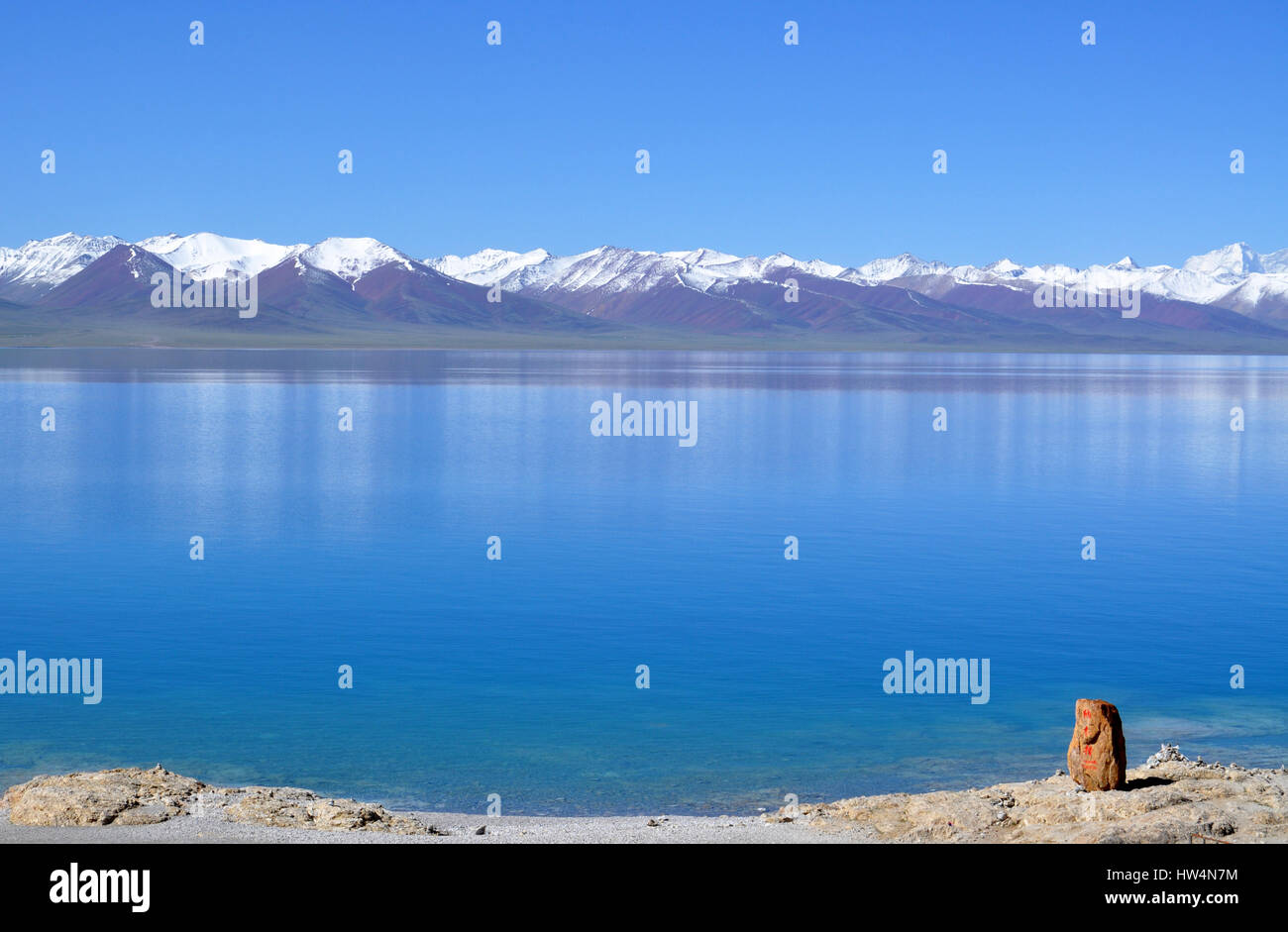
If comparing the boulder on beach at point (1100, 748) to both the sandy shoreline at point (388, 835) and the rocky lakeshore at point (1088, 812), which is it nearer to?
the rocky lakeshore at point (1088, 812)

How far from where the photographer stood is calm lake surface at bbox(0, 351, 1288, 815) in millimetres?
13562

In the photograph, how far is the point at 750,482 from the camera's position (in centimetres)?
3500

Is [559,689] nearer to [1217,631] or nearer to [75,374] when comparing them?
[1217,631]

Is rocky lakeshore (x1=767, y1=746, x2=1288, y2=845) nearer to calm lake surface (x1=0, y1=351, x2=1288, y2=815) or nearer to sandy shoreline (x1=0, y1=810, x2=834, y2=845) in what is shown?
sandy shoreline (x1=0, y1=810, x2=834, y2=845)

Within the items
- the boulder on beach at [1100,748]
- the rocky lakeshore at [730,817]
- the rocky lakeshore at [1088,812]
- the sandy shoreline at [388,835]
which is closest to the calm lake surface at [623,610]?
the rocky lakeshore at [730,817]

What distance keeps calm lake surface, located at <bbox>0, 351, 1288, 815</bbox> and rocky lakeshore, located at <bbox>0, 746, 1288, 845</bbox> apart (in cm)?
140

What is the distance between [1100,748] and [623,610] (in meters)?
10.1

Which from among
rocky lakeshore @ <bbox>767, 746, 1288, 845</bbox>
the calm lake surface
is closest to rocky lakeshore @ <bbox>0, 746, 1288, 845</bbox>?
rocky lakeshore @ <bbox>767, 746, 1288, 845</bbox>

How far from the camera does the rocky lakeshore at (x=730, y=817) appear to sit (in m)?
9.56

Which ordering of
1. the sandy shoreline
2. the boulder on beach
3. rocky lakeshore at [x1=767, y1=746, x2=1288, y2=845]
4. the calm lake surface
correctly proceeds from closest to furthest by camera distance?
1. rocky lakeshore at [x1=767, y1=746, x2=1288, y2=845]
2. the sandy shoreline
3. the boulder on beach
4. the calm lake surface
